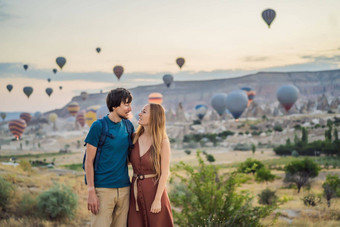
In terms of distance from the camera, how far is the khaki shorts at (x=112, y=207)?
3670mm

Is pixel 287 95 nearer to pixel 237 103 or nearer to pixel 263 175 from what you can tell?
pixel 237 103

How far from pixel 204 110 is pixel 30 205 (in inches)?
3309

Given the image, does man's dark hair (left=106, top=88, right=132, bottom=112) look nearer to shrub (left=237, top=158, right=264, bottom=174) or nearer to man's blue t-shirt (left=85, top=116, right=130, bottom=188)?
man's blue t-shirt (left=85, top=116, right=130, bottom=188)

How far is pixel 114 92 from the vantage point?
369 centimetres

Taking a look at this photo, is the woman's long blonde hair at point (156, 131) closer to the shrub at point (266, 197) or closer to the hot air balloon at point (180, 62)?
the shrub at point (266, 197)

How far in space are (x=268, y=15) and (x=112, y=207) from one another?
137 ft

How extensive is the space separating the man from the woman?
0.13m

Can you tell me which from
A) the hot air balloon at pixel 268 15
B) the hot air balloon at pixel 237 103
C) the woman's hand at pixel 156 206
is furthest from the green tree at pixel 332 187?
the hot air balloon at pixel 237 103

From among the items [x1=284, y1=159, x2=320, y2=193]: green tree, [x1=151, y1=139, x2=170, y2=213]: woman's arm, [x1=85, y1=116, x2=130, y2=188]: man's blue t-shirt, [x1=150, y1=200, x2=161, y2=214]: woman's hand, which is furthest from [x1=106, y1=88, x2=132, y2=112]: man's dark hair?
[x1=284, y1=159, x2=320, y2=193]: green tree

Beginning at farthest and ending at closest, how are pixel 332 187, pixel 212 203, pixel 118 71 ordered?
pixel 118 71 → pixel 332 187 → pixel 212 203

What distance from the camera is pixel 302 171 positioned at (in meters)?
18.3

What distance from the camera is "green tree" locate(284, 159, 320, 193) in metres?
17.8

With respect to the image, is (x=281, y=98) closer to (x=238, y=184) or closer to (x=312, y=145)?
(x=312, y=145)

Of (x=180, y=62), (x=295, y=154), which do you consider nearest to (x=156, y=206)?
(x=295, y=154)
